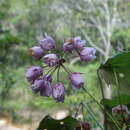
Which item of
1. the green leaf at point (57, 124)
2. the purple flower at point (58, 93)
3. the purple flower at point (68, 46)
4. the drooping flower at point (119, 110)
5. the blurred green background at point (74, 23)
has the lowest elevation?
the blurred green background at point (74, 23)

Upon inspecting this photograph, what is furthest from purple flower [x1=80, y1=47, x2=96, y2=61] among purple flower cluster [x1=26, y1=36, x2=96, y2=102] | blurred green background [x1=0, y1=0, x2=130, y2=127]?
blurred green background [x1=0, y1=0, x2=130, y2=127]

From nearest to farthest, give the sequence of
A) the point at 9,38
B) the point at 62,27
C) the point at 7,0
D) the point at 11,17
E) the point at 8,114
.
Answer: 1. the point at 9,38
2. the point at 8,114
3. the point at 7,0
4. the point at 62,27
5. the point at 11,17

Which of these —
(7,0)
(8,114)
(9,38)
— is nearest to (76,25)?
(7,0)

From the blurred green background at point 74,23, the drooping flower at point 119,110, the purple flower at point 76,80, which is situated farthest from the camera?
the blurred green background at point 74,23

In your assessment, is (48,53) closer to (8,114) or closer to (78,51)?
(78,51)

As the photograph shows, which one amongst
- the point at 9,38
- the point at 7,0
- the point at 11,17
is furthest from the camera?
the point at 11,17

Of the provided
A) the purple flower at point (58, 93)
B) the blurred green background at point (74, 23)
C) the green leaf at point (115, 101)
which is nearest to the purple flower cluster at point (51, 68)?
the purple flower at point (58, 93)

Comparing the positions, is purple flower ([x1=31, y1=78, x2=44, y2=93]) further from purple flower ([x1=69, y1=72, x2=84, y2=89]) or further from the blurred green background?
the blurred green background

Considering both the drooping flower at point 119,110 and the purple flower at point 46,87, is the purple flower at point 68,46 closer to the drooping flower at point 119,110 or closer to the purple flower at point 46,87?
the purple flower at point 46,87
